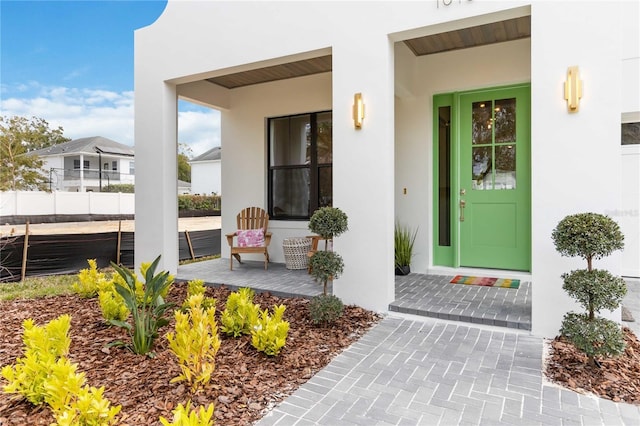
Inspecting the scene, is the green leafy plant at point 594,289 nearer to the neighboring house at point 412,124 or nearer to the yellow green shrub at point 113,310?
the neighboring house at point 412,124

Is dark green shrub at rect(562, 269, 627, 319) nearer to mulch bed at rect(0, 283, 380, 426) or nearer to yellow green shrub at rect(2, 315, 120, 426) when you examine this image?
mulch bed at rect(0, 283, 380, 426)

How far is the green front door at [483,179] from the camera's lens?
4957 mm

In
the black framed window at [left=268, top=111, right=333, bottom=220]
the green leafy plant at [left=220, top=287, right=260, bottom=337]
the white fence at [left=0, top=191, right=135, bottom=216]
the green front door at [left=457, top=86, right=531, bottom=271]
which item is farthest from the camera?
the white fence at [left=0, top=191, right=135, bottom=216]

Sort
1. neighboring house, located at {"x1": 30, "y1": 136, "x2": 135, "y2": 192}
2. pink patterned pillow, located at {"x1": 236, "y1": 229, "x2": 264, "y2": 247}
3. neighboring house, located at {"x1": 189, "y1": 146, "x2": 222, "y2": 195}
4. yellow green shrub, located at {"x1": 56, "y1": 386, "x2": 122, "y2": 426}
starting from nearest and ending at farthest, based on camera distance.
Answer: yellow green shrub, located at {"x1": 56, "y1": 386, "x2": 122, "y2": 426} → pink patterned pillow, located at {"x1": 236, "y1": 229, "x2": 264, "y2": 247} → neighboring house, located at {"x1": 30, "y1": 136, "x2": 135, "y2": 192} → neighboring house, located at {"x1": 189, "y1": 146, "x2": 222, "y2": 195}

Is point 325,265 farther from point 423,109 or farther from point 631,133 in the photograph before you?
point 631,133

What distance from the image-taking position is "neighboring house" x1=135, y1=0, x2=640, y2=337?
3.13 metres

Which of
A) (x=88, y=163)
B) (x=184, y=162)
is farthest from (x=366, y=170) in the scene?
(x=184, y=162)

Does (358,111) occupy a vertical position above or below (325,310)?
above

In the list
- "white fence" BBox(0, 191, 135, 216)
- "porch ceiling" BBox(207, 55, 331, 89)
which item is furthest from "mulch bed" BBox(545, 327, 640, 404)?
"white fence" BBox(0, 191, 135, 216)

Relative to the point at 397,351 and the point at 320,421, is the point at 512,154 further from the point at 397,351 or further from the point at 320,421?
the point at 320,421

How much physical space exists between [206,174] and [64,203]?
10.5 metres

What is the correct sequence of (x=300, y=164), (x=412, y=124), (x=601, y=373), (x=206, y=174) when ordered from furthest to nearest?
(x=206, y=174), (x=300, y=164), (x=412, y=124), (x=601, y=373)

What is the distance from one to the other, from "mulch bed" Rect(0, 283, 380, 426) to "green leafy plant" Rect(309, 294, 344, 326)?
0.09 meters

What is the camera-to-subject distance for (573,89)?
3.06 meters
